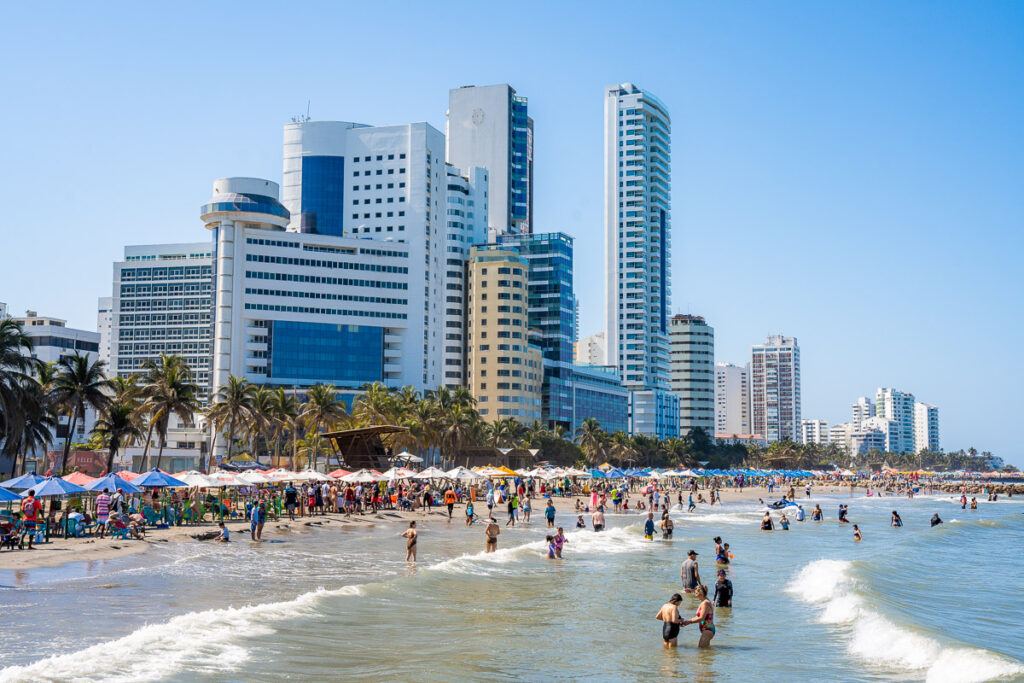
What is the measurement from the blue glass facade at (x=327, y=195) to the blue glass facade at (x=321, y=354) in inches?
1611

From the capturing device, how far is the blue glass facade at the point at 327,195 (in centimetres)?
17362

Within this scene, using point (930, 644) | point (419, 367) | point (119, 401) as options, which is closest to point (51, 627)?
point (930, 644)

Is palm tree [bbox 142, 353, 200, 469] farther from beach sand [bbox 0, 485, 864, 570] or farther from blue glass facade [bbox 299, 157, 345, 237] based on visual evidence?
blue glass facade [bbox 299, 157, 345, 237]

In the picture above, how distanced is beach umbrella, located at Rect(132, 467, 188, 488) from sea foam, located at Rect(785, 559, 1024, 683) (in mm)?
25457

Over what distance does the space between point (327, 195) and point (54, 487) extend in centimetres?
14487

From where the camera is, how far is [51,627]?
18094mm

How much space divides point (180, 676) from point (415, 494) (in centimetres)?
4705

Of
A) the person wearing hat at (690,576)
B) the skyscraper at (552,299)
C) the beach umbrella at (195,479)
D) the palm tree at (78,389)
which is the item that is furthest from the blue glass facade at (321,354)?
the person wearing hat at (690,576)

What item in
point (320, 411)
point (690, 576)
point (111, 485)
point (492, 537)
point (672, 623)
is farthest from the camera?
point (320, 411)

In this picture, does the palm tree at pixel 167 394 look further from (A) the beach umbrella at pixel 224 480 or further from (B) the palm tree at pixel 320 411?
(A) the beach umbrella at pixel 224 480

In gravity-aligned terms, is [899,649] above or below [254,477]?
below

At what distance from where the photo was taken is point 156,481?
37906 millimetres

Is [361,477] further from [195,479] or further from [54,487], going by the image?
[54,487]

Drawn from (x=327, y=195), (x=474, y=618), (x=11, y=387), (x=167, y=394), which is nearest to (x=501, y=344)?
(x=327, y=195)
